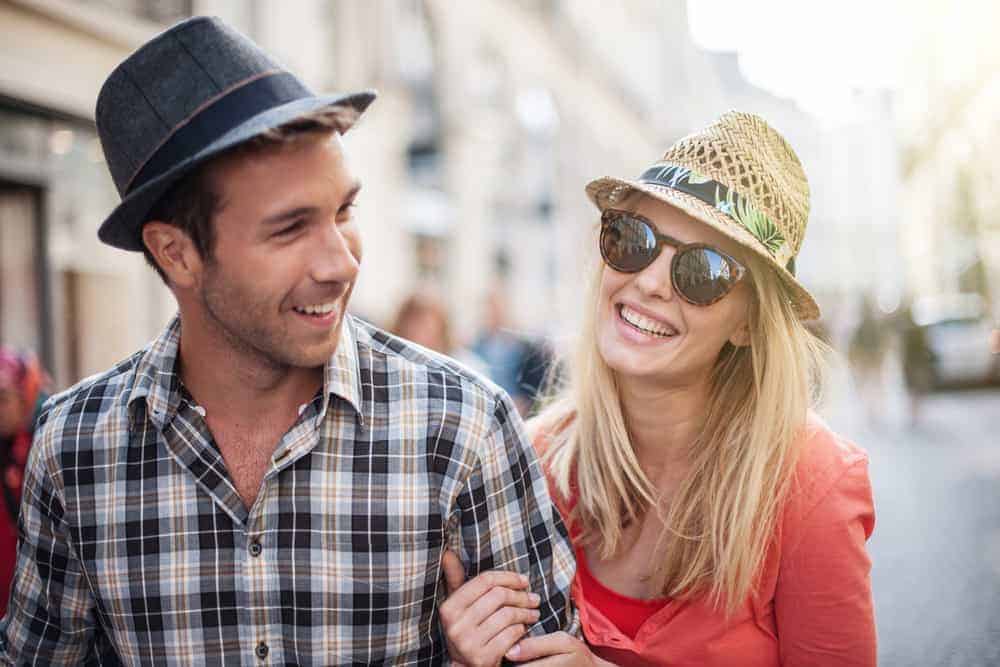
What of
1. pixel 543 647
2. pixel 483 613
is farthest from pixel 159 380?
pixel 543 647

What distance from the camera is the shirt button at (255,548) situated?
1919 mm

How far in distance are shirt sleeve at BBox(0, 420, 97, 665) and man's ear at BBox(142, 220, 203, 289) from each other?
50 cm

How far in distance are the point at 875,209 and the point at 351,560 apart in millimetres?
46007

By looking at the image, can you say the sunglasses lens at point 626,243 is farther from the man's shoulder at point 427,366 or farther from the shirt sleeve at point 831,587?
the shirt sleeve at point 831,587

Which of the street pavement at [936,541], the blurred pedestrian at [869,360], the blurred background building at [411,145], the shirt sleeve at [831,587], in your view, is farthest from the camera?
the blurred pedestrian at [869,360]

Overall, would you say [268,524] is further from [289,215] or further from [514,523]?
[289,215]

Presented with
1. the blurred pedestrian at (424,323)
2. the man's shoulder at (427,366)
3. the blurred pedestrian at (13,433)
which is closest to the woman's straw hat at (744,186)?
the man's shoulder at (427,366)

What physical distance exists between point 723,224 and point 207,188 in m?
1.28

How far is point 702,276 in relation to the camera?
238cm

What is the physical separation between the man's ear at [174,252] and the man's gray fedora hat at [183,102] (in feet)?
0.20

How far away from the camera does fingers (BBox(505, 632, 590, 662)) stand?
80.0 inches

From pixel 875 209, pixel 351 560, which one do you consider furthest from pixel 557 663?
pixel 875 209

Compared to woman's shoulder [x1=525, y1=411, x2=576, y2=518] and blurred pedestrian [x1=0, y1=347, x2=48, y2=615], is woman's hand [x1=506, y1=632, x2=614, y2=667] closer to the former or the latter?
woman's shoulder [x1=525, y1=411, x2=576, y2=518]

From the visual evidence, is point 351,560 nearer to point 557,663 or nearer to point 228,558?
point 228,558
